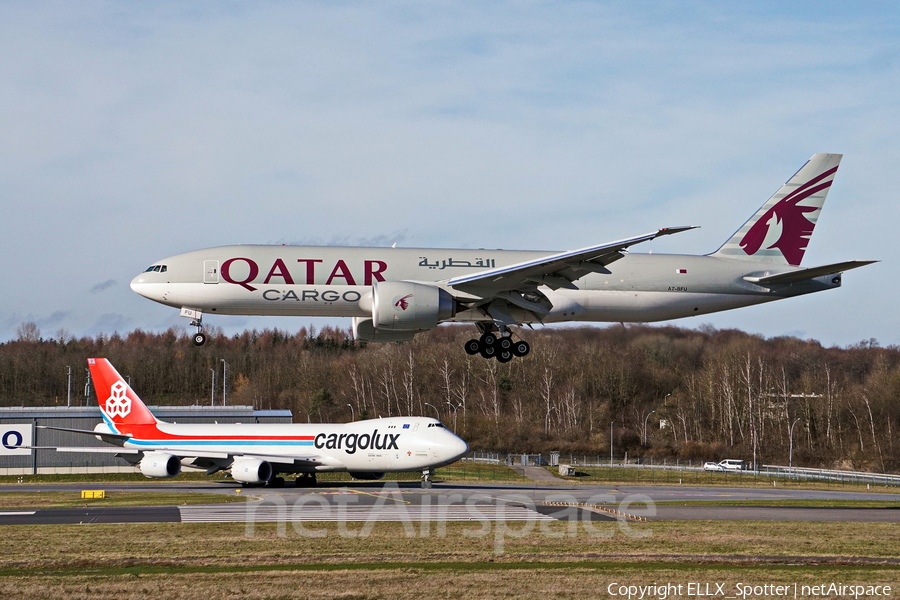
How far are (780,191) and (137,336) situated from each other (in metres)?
115

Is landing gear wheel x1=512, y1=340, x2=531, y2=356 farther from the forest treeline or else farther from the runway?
the forest treeline

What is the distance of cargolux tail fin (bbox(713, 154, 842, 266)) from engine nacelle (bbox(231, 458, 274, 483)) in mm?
26367

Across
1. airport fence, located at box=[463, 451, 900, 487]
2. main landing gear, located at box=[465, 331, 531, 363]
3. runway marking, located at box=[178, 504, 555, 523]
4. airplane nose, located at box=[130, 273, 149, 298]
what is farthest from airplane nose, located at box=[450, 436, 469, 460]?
airplane nose, located at box=[130, 273, 149, 298]

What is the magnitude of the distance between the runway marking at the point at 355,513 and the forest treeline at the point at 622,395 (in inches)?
1294

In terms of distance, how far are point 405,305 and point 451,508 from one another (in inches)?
398

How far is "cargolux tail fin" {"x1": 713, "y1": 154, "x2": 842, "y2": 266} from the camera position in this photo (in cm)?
3944

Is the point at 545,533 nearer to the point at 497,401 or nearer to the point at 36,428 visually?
the point at 36,428

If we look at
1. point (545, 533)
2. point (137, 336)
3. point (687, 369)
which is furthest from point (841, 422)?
point (137, 336)

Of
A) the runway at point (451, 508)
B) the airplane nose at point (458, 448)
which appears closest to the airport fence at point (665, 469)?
the runway at point (451, 508)

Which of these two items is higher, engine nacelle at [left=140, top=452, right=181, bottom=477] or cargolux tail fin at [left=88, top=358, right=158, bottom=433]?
cargolux tail fin at [left=88, top=358, right=158, bottom=433]

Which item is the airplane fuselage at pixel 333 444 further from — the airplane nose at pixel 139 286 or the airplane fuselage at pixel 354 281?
the airplane nose at pixel 139 286

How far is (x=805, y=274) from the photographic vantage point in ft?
119

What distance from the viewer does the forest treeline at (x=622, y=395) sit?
84375mm

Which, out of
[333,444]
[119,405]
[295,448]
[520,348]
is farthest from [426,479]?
[119,405]
